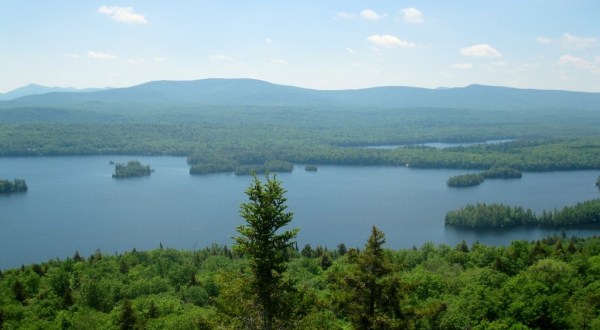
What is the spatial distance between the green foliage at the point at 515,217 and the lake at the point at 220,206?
1.65 metres

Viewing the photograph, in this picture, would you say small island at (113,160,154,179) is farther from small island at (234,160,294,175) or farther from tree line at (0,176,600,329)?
tree line at (0,176,600,329)

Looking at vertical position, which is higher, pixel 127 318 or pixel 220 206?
pixel 127 318

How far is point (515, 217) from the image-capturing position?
59.7 metres

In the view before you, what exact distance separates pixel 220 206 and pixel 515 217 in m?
33.8

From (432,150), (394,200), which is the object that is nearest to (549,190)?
(394,200)

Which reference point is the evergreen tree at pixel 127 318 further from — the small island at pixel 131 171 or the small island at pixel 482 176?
the small island at pixel 131 171

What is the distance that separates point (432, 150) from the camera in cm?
12300

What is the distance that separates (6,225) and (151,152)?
69.9 meters

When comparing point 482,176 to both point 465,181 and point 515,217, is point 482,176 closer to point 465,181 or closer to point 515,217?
point 465,181

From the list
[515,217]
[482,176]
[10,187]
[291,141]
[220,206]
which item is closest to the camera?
[515,217]

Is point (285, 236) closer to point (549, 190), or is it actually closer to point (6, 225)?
point (6, 225)

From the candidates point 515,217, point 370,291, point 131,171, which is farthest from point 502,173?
point 370,291

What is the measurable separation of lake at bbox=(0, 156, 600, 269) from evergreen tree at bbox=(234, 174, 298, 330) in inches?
1717

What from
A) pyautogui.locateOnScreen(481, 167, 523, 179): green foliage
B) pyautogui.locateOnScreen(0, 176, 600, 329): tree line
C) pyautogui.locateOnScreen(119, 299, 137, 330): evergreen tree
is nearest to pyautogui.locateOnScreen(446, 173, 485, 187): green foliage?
pyautogui.locateOnScreen(481, 167, 523, 179): green foliage
